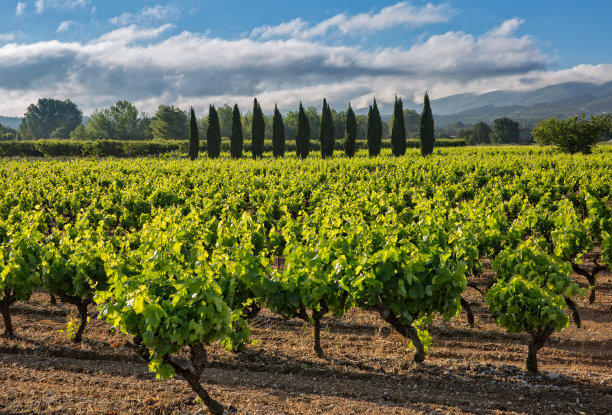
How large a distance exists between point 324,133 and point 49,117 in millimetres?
128894

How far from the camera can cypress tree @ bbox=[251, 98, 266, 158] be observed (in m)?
49.7

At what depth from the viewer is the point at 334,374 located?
6848mm

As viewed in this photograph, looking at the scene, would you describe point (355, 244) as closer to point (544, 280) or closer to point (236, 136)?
point (544, 280)

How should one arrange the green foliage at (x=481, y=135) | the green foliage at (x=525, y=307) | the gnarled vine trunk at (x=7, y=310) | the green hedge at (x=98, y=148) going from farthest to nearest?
the green foliage at (x=481, y=135) → the green hedge at (x=98, y=148) → the gnarled vine trunk at (x=7, y=310) → the green foliage at (x=525, y=307)

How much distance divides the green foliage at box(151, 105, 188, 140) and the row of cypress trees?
4737 centimetres

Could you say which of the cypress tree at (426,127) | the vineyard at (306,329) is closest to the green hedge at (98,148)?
the cypress tree at (426,127)

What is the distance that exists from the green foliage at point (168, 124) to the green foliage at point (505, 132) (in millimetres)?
70097

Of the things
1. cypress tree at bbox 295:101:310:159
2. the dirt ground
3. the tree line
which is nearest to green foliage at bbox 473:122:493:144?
the tree line

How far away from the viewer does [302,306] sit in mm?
6988

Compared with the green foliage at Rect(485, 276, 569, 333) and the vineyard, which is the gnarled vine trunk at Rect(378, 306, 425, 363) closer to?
the vineyard

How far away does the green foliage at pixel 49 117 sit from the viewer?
141 m

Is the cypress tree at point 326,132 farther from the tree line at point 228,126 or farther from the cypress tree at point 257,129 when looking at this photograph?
the cypress tree at point 257,129

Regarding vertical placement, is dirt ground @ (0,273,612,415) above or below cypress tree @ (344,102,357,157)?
below

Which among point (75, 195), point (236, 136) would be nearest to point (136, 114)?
point (236, 136)
